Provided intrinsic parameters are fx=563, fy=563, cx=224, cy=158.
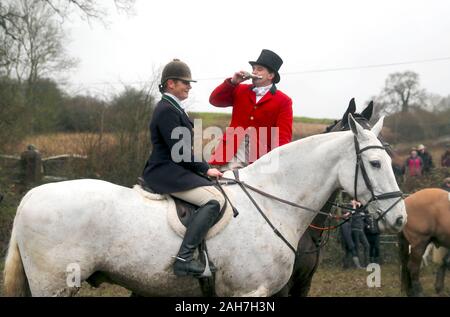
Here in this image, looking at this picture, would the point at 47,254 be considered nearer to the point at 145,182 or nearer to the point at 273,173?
the point at 145,182

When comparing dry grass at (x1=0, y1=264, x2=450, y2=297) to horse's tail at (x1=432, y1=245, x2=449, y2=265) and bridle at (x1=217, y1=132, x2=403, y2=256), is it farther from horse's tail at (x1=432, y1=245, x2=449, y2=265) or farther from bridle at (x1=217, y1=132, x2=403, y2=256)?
bridle at (x1=217, y1=132, x2=403, y2=256)

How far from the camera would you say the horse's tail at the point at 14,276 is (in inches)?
186

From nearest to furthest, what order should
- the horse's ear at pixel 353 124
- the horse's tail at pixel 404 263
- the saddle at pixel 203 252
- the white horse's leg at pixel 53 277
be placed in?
the white horse's leg at pixel 53 277
the saddle at pixel 203 252
the horse's ear at pixel 353 124
the horse's tail at pixel 404 263

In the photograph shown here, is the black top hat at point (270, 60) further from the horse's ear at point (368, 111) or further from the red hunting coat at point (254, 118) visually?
the horse's ear at point (368, 111)

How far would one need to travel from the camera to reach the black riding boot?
470cm

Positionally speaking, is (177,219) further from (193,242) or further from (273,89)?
(273,89)

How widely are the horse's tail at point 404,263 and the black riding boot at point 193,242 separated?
7.76 m

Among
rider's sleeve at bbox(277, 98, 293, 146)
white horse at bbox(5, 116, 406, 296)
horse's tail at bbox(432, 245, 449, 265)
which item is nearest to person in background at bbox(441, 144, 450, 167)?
horse's tail at bbox(432, 245, 449, 265)

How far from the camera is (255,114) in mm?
6332

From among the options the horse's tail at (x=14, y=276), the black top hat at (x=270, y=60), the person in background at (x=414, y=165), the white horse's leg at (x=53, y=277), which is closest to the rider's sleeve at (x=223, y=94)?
the black top hat at (x=270, y=60)

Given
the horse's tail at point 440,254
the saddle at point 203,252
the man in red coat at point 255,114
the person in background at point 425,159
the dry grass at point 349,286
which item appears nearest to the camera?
the saddle at point 203,252

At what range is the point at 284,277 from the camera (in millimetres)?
5035

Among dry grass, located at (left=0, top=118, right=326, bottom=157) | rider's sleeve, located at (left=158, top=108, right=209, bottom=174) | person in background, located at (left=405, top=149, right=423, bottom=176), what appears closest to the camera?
rider's sleeve, located at (left=158, top=108, right=209, bottom=174)

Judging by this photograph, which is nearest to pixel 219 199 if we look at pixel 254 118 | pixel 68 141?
pixel 254 118
